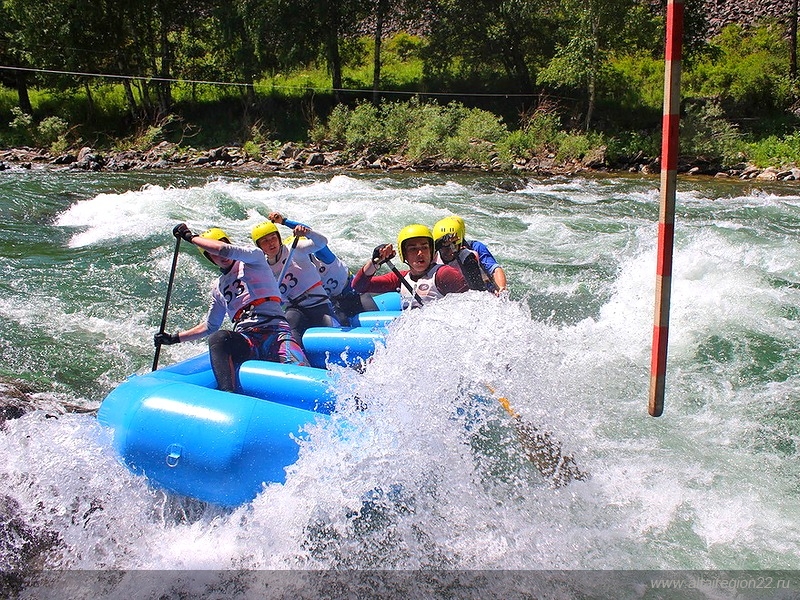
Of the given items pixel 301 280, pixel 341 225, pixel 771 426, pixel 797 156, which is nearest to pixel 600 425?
pixel 771 426

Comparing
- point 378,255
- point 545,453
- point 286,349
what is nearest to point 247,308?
point 286,349

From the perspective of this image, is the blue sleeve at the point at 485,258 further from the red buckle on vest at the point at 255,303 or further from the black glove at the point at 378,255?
the red buckle on vest at the point at 255,303

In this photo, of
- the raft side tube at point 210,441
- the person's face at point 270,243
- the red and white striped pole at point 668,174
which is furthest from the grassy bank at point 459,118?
the red and white striped pole at point 668,174

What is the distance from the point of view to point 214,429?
11.9 ft

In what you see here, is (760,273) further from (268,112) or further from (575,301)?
(268,112)

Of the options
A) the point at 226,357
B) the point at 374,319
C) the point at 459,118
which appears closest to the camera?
the point at 226,357

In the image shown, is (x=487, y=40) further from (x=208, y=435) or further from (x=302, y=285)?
(x=208, y=435)

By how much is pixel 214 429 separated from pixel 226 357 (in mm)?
951

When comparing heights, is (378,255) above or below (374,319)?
above

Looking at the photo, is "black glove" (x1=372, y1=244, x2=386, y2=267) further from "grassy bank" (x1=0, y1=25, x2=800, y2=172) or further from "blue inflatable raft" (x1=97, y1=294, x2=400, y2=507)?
"grassy bank" (x1=0, y1=25, x2=800, y2=172)

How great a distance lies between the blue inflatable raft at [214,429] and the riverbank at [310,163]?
15.3 m

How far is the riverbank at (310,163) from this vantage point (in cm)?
1830

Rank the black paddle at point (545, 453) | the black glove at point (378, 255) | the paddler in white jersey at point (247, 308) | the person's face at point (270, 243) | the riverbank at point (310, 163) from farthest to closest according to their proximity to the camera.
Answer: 1. the riverbank at point (310, 163)
2. the black glove at point (378, 255)
3. the person's face at point (270, 243)
4. the paddler in white jersey at point (247, 308)
5. the black paddle at point (545, 453)

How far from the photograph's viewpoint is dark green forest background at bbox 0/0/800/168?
20109 millimetres
